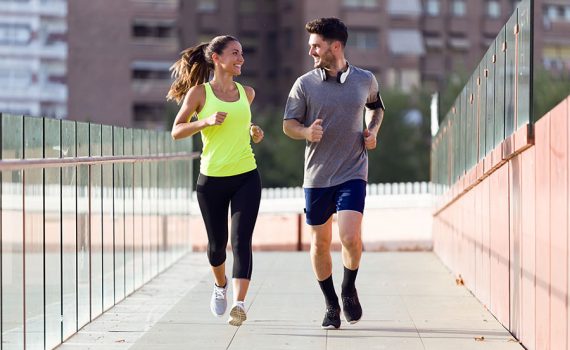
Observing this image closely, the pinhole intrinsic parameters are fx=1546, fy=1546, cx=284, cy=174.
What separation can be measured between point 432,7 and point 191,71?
97.8 meters

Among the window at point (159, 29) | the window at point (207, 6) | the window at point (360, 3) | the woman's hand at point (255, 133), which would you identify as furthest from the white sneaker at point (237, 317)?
the window at point (207, 6)

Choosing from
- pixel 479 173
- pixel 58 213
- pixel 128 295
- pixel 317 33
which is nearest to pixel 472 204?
pixel 479 173

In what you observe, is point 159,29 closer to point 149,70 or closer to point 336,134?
point 149,70

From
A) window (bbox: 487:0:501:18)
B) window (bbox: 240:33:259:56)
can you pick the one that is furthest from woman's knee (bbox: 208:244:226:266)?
window (bbox: 240:33:259:56)

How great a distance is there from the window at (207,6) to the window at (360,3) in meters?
9.89

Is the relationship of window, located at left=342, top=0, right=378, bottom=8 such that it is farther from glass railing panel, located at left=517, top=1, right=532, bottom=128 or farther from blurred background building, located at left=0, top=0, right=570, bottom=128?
glass railing panel, located at left=517, top=1, right=532, bottom=128

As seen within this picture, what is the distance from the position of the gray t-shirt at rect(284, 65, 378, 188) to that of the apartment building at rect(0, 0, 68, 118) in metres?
96.7

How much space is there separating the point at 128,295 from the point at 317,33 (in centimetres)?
400

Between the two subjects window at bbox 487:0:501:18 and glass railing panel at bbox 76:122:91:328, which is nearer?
glass railing panel at bbox 76:122:91:328

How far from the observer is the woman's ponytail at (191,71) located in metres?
10.1

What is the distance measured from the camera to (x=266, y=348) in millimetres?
9047

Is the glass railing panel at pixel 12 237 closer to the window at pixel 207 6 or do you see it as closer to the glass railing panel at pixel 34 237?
the glass railing panel at pixel 34 237

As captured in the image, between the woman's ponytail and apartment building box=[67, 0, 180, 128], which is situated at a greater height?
apartment building box=[67, 0, 180, 128]

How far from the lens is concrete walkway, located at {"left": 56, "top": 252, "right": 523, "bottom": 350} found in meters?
→ 9.37
